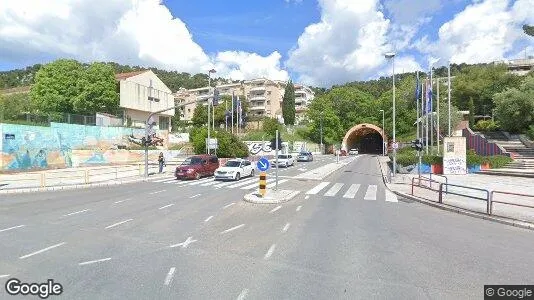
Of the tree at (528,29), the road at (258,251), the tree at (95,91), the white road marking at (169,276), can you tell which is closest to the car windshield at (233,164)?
the road at (258,251)

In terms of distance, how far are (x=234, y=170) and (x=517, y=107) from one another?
3442 cm

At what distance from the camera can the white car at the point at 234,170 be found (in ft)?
93.0

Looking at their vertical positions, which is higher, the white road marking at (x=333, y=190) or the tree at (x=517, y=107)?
the tree at (x=517, y=107)

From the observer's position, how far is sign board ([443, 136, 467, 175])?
33344 mm

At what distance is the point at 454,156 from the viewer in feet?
110

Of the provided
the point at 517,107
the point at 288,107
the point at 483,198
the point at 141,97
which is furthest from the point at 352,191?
the point at 288,107

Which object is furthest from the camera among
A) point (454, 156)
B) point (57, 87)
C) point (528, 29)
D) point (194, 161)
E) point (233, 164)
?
point (57, 87)

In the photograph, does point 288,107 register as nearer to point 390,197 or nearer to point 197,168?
point 197,168

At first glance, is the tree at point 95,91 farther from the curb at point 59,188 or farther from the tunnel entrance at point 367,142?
the tunnel entrance at point 367,142

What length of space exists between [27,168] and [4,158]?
2.45 metres

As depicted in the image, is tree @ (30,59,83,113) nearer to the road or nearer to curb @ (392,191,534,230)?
the road

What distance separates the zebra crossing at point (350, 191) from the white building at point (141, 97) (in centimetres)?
4149

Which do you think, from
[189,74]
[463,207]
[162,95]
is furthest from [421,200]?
[189,74]

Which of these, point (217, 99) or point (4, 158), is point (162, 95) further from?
point (217, 99)
